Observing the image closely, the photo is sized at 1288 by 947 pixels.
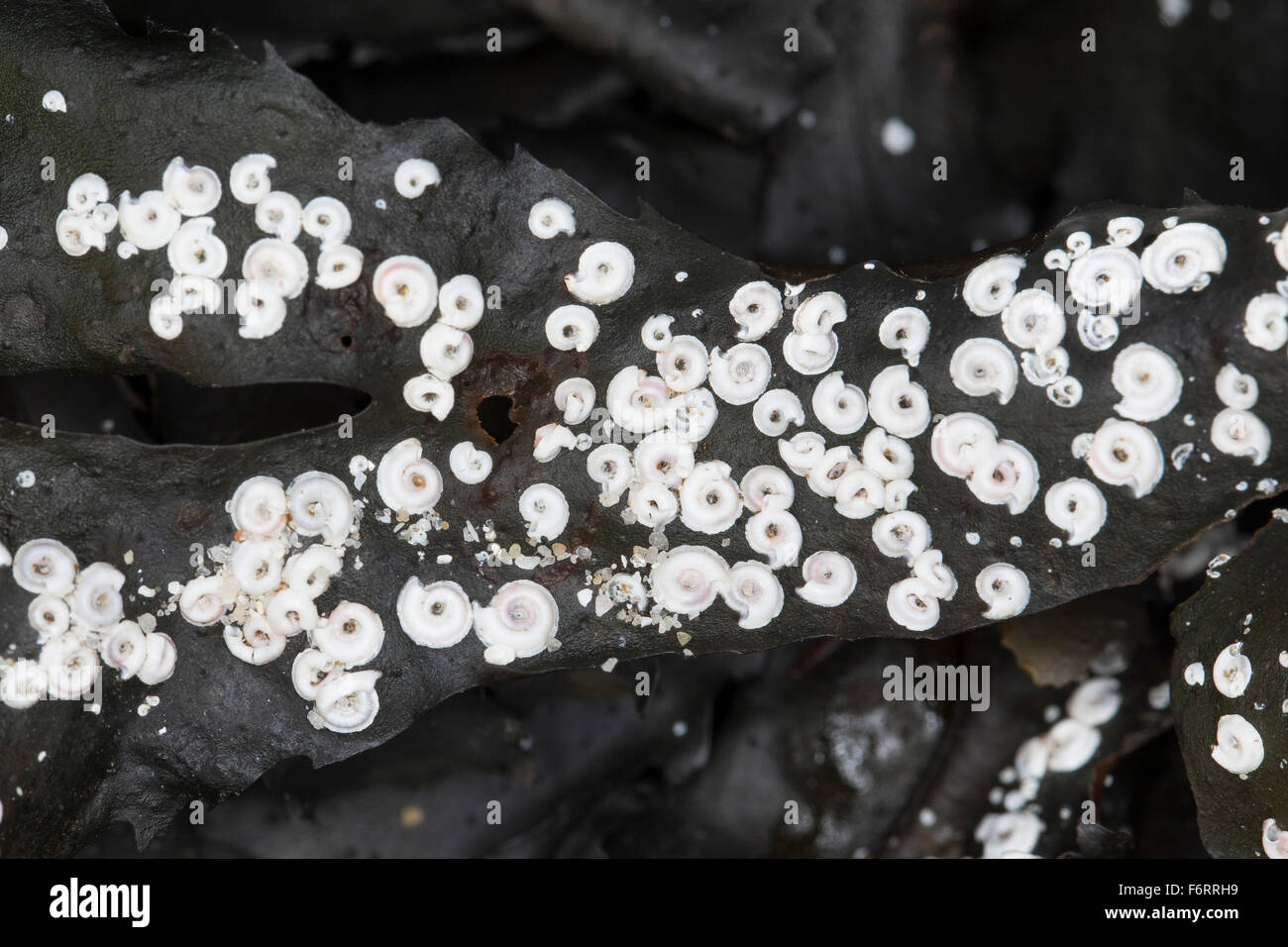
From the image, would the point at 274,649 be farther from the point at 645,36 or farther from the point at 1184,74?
the point at 1184,74

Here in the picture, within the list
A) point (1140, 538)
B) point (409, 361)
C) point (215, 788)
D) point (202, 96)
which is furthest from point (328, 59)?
point (1140, 538)

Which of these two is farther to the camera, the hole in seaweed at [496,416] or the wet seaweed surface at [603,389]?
the hole in seaweed at [496,416]

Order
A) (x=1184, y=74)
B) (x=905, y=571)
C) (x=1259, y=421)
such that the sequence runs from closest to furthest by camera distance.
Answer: (x=1259, y=421), (x=905, y=571), (x=1184, y=74)

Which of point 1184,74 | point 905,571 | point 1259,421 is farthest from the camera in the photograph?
point 1184,74

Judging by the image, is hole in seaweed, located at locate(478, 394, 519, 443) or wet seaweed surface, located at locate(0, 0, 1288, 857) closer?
wet seaweed surface, located at locate(0, 0, 1288, 857)

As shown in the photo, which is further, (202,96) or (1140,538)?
(202,96)

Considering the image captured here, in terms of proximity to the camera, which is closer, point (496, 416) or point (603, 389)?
point (603, 389)
